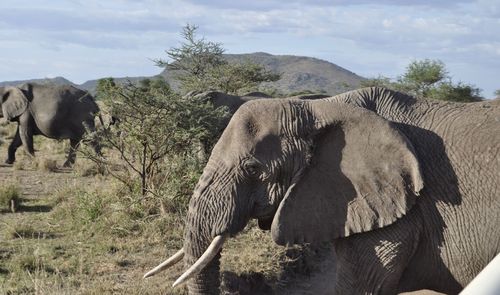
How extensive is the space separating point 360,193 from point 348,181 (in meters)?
0.09

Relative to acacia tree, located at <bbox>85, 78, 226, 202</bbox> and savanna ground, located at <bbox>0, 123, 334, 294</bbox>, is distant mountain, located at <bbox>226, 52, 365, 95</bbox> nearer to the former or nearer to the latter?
acacia tree, located at <bbox>85, 78, 226, 202</bbox>

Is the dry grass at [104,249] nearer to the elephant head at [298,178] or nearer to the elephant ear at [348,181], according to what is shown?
the elephant head at [298,178]

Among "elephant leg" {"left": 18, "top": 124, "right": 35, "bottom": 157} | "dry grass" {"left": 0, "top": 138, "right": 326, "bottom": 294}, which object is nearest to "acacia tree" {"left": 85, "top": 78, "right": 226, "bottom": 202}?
"dry grass" {"left": 0, "top": 138, "right": 326, "bottom": 294}

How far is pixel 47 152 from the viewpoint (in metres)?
17.4

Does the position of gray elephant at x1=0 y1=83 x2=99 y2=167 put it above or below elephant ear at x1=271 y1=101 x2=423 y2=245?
below

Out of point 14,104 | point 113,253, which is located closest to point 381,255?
point 113,253

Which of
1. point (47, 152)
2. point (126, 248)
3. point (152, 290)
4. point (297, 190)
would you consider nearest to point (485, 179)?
point (297, 190)

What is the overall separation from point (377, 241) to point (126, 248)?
378 centimetres

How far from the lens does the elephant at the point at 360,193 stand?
11.1ft

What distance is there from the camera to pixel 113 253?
21.4 feet

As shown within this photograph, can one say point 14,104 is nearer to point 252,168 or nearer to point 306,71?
point 252,168

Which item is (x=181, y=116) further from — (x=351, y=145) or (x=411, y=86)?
(x=411, y=86)

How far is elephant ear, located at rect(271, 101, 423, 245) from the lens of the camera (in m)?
3.34

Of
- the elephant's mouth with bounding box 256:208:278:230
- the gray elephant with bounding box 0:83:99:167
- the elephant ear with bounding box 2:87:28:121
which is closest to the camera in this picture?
the elephant's mouth with bounding box 256:208:278:230
